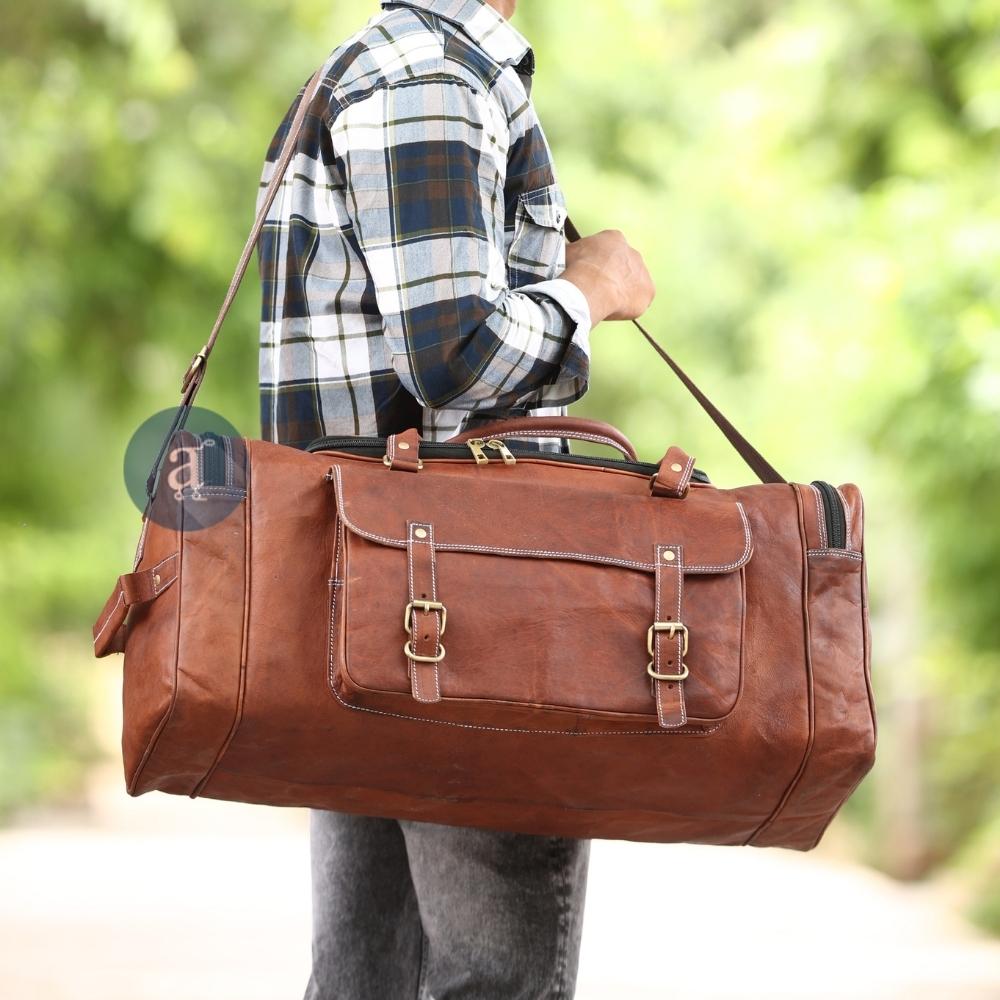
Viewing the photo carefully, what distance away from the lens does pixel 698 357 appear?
7227mm

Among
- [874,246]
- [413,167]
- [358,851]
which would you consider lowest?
[358,851]

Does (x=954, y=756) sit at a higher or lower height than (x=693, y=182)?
lower

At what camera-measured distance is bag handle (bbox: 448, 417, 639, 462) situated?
139cm

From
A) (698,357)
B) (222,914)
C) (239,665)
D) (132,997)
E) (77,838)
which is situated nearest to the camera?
(239,665)

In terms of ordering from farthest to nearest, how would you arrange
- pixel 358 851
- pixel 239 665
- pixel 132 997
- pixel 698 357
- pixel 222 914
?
pixel 698 357 < pixel 222 914 < pixel 132 997 < pixel 358 851 < pixel 239 665

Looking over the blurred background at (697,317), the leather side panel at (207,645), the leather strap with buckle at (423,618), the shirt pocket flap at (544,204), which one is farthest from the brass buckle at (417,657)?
the blurred background at (697,317)

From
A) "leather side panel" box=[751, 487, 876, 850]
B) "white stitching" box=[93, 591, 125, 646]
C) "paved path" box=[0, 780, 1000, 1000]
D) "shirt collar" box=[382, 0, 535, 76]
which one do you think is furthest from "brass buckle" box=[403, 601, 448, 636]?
"paved path" box=[0, 780, 1000, 1000]

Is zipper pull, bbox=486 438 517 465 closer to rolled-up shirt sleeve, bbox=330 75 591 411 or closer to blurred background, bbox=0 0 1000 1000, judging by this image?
rolled-up shirt sleeve, bbox=330 75 591 411

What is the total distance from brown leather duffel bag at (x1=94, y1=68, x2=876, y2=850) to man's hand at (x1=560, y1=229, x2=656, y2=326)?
0.19 meters

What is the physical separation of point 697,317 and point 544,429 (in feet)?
19.3

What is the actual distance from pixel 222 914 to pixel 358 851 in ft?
12.5

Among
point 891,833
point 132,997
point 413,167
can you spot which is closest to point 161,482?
point 413,167

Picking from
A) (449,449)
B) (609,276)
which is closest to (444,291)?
(449,449)

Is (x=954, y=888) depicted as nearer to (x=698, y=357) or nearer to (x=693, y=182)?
(x=698, y=357)
